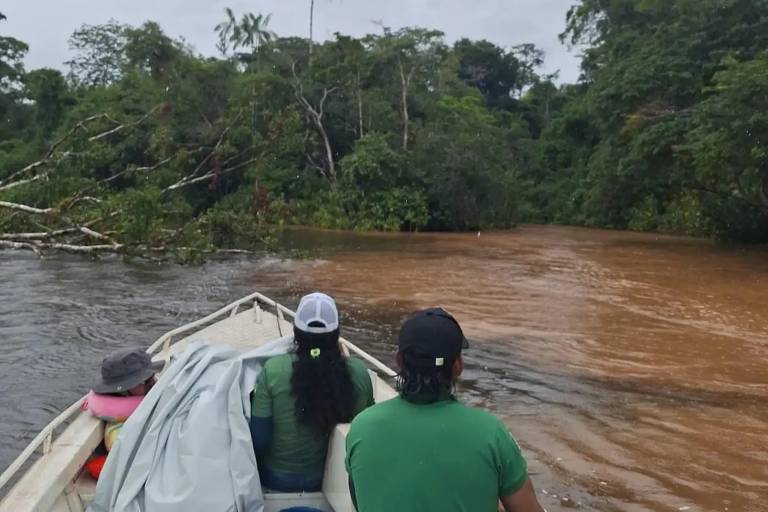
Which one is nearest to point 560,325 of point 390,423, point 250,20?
point 390,423

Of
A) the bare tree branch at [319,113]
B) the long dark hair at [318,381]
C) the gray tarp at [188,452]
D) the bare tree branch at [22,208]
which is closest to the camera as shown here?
the gray tarp at [188,452]

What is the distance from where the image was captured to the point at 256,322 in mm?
8109

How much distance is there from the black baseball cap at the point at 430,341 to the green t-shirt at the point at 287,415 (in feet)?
4.17

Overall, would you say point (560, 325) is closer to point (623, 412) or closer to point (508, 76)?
point (623, 412)

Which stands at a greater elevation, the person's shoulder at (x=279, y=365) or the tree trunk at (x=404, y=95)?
the tree trunk at (x=404, y=95)

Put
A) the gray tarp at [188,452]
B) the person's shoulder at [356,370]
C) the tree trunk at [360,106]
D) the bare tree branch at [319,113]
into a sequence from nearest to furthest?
the gray tarp at [188,452]
the person's shoulder at [356,370]
the bare tree branch at [319,113]
the tree trunk at [360,106]

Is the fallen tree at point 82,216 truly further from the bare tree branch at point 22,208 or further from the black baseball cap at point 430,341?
the black baseball cap at point 430,341

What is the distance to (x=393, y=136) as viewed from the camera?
3531 cm

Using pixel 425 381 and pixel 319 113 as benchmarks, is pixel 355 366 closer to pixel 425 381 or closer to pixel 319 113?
pixel 425 381

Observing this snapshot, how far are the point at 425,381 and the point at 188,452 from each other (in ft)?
5.19

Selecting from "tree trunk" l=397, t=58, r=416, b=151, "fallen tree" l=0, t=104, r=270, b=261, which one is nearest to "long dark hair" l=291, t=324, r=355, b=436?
"fallen tree" l=0, t=104, r=270, b=261

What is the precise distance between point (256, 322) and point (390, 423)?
6123mm

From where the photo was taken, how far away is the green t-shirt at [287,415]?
10.9ft

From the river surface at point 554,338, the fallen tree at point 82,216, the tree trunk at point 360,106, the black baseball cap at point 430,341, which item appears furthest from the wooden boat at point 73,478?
the tree trunk at point 360,106
